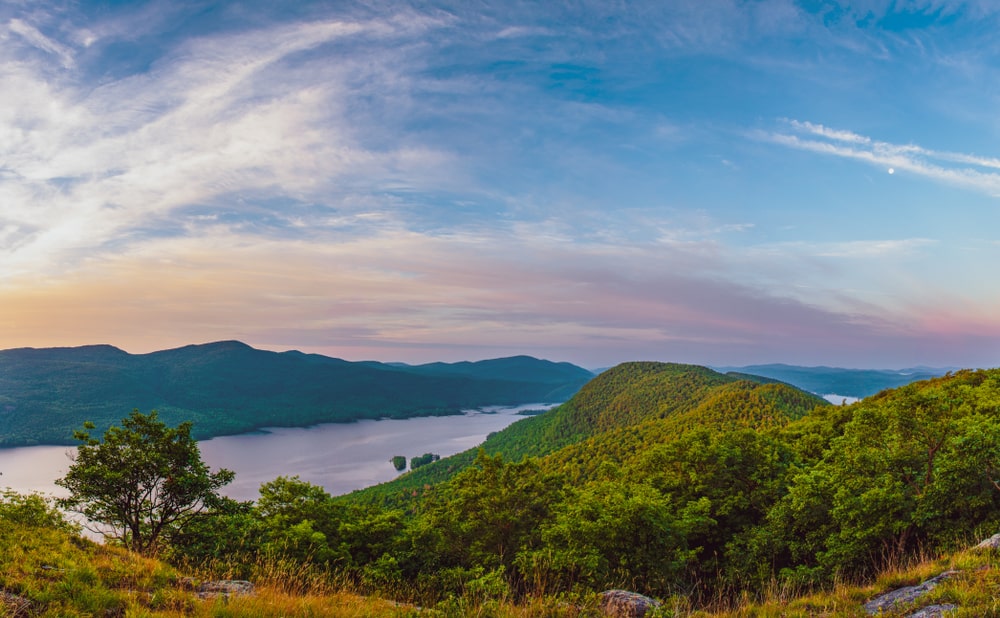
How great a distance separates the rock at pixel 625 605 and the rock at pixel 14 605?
7.30 meters

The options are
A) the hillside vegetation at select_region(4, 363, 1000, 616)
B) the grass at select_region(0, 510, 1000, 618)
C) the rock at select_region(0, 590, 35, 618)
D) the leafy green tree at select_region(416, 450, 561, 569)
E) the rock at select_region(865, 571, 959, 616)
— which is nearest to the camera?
the rock at select_region(0, 590, 35, 618)

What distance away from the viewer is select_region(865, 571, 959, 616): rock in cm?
599

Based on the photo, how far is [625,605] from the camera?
678 cm

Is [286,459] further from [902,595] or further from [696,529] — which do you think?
[902,595]

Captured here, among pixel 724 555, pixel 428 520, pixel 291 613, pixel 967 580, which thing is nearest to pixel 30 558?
pixel 291 613

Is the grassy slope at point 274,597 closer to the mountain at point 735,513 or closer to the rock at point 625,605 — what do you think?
the rock at point 625,605

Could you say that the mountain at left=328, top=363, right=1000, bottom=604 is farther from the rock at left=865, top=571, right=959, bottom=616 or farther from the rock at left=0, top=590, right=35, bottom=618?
the rock at left=0, top=590, right=35, bottom=618

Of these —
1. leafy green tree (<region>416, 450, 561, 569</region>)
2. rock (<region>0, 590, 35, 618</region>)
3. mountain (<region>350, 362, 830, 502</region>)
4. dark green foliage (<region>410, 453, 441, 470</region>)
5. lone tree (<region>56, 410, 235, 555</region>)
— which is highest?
rock (<region>0, 590, 35, 618</region>)

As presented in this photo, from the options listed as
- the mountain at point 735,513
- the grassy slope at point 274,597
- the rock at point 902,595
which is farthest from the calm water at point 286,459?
the rock at point 902,595

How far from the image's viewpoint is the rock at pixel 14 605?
5.15 meters

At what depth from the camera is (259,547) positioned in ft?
42.2

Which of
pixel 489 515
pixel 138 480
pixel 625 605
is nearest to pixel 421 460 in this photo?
pixel 489 515

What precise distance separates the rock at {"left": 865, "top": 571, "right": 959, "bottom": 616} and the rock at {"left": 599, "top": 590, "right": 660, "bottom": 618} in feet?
9.48

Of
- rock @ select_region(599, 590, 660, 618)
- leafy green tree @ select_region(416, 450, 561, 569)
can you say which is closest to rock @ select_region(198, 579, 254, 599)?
rock @ select_region(599, 590, 660, 618)
